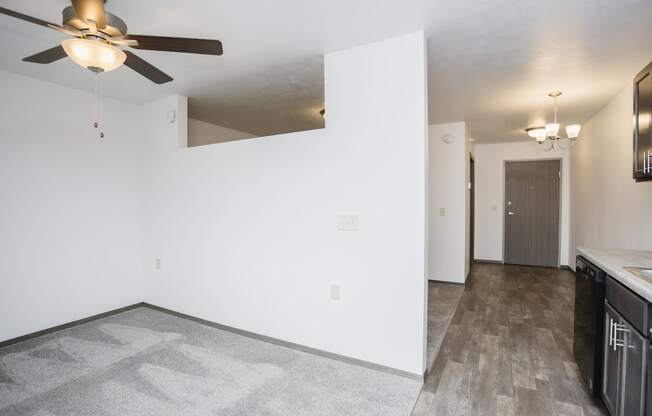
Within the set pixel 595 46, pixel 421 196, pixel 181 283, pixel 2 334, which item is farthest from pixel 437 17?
pixel 2 334

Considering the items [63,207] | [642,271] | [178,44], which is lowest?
[642,271]

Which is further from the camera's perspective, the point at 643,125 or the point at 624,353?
the point at 643,125

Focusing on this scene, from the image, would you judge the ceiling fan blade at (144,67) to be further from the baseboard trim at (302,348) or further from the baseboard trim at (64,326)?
the baseboard trim at (64,326)

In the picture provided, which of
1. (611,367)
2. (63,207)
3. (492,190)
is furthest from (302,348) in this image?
(492,190)

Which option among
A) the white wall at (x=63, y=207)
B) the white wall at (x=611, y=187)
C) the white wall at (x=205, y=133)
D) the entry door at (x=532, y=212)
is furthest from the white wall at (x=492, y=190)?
the white wall at (x=63, y=207)

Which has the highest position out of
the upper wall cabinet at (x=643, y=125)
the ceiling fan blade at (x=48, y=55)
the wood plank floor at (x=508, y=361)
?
the ceiling fan blade at (x=48, y=55)

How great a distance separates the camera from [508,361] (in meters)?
2.66

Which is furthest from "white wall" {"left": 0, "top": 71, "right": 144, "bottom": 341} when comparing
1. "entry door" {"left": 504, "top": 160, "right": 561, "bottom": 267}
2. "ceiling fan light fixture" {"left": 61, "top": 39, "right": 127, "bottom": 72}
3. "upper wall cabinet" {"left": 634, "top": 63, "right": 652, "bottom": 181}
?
"entry door" {"left": 504, "top": 160, "right": 561, "bottom": 267}

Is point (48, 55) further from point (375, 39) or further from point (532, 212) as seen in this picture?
point (532, 212)

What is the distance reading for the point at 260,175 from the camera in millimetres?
3070

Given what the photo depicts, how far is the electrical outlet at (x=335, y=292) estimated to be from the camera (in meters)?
2.68

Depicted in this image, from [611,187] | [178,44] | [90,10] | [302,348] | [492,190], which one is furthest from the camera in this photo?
[492,190]

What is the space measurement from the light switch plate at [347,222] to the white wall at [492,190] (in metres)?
4.97

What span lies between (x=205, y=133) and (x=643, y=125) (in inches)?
192
